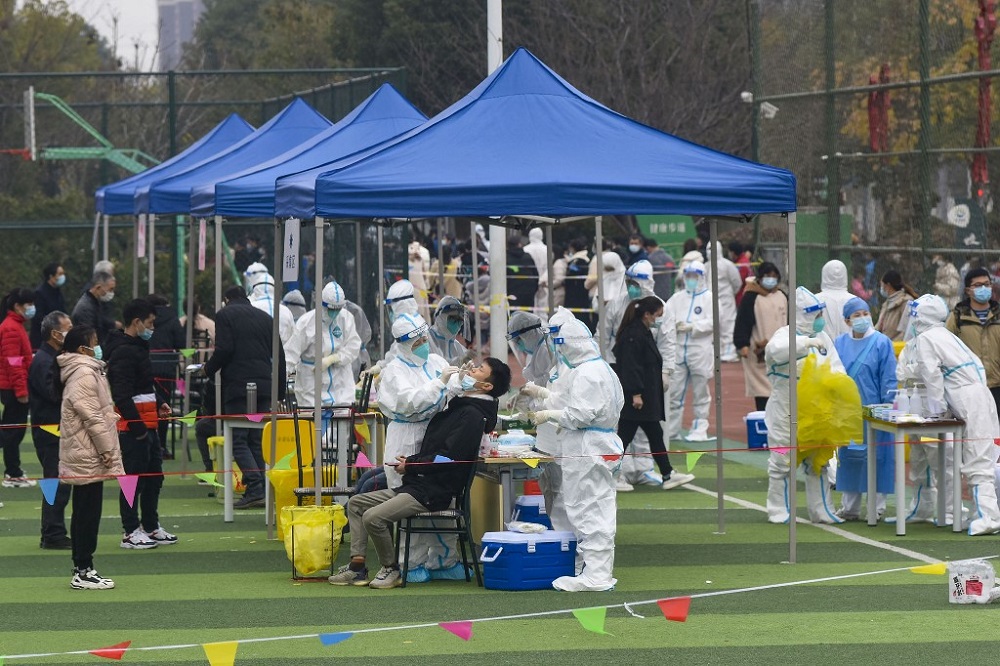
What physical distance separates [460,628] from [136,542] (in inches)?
171

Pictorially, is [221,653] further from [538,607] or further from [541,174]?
[541,174]

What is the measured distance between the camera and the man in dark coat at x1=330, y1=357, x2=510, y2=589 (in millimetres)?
10539

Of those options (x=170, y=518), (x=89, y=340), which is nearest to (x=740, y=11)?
(x=170, y=518)

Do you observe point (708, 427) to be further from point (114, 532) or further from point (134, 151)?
point (134, 151)

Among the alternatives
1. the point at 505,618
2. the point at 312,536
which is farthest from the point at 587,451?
the point at 312,536

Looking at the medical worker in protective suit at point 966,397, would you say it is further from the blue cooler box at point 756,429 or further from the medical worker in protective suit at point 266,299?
the medical worker in protective suit at point 266,299

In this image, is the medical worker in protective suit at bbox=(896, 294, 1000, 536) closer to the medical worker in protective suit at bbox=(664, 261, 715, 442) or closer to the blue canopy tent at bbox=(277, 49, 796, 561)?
the blue canopy tent at bbox=(277, 49, 796, 561)

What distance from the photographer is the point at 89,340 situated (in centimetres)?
1085

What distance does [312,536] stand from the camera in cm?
1118

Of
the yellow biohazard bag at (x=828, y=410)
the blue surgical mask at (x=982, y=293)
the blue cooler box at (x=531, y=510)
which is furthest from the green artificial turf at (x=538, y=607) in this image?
the blue surgical mask at (x=982, y=293)

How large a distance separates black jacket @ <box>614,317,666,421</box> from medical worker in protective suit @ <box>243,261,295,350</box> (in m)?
3.09

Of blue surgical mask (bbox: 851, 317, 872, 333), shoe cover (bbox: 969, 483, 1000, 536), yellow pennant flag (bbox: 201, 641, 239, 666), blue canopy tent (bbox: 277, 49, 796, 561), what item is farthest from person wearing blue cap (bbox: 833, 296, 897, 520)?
yellow pennant flag (bbox: 201, 641, 239, 666)

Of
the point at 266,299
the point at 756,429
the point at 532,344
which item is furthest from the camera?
the point at 266,299

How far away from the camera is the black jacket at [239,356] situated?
571 inches
